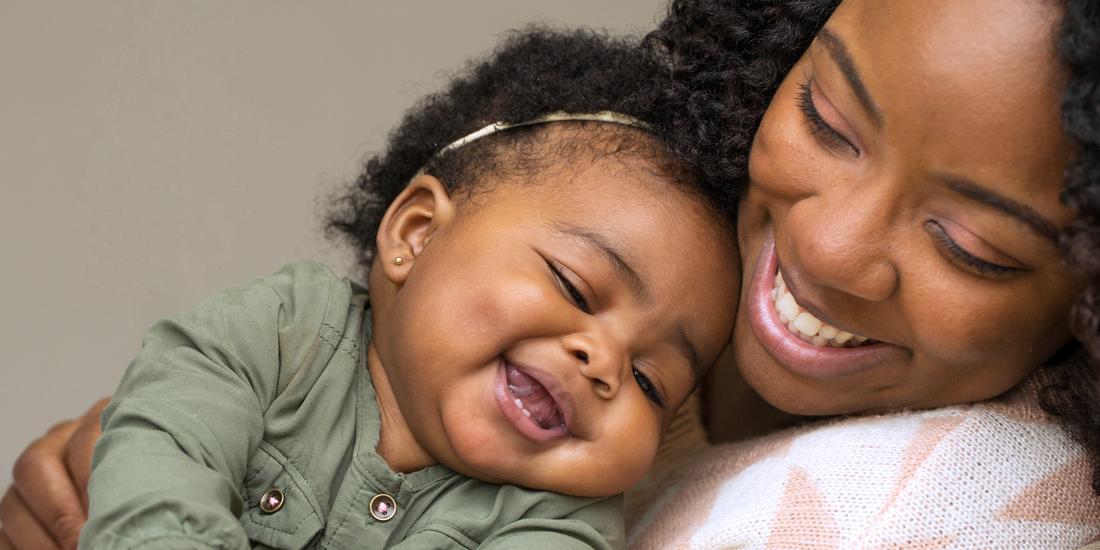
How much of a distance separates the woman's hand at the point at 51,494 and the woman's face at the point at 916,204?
0.96m

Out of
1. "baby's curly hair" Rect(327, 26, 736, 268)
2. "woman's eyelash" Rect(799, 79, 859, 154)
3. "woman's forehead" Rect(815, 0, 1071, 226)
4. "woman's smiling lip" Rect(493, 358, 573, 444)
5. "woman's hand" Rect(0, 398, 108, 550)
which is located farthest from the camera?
"woman's hand" Rect(0, 398, 108, 550)

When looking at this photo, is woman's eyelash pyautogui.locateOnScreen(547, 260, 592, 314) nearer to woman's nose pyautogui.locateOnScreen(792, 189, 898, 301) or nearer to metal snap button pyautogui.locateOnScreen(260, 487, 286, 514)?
woman's nose pyautogui.locateOnScreen(792, 189, 898, 301)

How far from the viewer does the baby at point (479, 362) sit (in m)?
1.31

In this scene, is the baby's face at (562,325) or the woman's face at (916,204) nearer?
the woman's face at (916,204)

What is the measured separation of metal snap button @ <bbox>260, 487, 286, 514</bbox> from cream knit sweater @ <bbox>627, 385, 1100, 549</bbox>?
1.46 ft

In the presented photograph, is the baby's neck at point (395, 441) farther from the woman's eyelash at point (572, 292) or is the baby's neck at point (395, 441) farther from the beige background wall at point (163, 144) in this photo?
the beige background wall at point (163, 144)

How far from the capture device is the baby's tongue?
1329 millimetres

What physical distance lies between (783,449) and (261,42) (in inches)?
53.1

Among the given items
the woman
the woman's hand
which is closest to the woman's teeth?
the woman

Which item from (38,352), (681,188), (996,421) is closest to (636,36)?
(681,188)

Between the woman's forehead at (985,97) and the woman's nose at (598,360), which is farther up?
the woman's forehead at (985,97)

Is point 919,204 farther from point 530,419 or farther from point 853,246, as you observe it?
point 530,419

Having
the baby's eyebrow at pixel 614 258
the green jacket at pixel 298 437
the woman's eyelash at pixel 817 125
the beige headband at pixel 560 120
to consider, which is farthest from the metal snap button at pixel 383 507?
the woman's eyelash at pixel 817 125

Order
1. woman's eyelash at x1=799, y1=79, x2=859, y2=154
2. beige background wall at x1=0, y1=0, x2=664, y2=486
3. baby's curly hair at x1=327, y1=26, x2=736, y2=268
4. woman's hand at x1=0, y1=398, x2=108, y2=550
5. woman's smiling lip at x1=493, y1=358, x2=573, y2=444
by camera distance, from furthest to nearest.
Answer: beige background wall at x1=0, y1=0, x2=664, y2=486, woman's hand at x1=0, y1=398, x2=108, y2=550, baby's curly hair at x1=327, y1=26, x2=736, y2=268, woman's smiling lip at x1=493, y1=358, x2=573, y2=444, woman's eyelash at x1=799, y1=79, x2=859, y2=154
